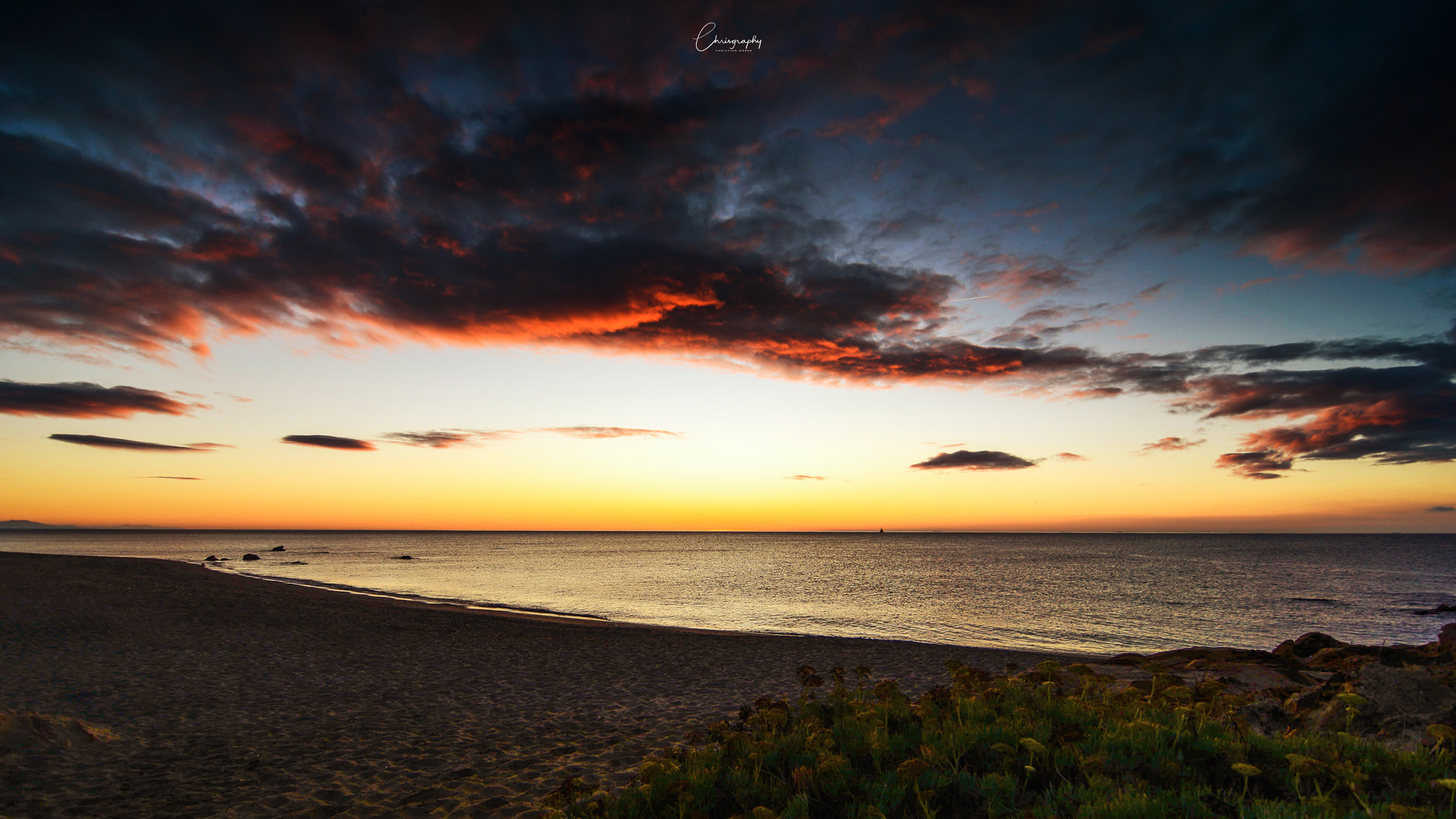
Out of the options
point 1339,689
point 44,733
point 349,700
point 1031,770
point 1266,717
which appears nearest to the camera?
point 1031,770

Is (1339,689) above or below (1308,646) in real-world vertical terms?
above

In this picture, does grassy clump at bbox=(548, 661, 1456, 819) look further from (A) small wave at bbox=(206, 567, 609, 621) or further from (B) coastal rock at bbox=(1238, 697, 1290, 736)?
(A) small wave at bbox=(206, 567, 609, 621)

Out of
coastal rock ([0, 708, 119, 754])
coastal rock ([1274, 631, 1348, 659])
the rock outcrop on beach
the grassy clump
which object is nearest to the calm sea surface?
coastal rock ([1274, 631, 1348, 659])

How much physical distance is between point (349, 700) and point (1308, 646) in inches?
1200

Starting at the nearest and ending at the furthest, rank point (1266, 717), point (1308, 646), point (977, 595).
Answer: point (1266, 717) < point (1308, 646) < point (977, 595)

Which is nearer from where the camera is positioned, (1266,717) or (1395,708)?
(1395,708)

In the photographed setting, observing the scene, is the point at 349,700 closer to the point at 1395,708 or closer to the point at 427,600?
the point at 1395,708

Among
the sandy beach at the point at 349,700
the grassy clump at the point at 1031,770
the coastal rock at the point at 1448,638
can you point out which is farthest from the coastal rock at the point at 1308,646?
the grassy clump at the point at 1031,770

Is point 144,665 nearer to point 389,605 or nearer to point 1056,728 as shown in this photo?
point 389,605

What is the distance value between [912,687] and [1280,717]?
8.48 m

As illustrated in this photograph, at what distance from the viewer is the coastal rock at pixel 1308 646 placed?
71.3ft

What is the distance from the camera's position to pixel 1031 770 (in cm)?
526

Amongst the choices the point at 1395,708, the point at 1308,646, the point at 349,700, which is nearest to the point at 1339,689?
the point at 1395,708

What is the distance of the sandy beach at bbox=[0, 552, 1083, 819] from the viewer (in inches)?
327
